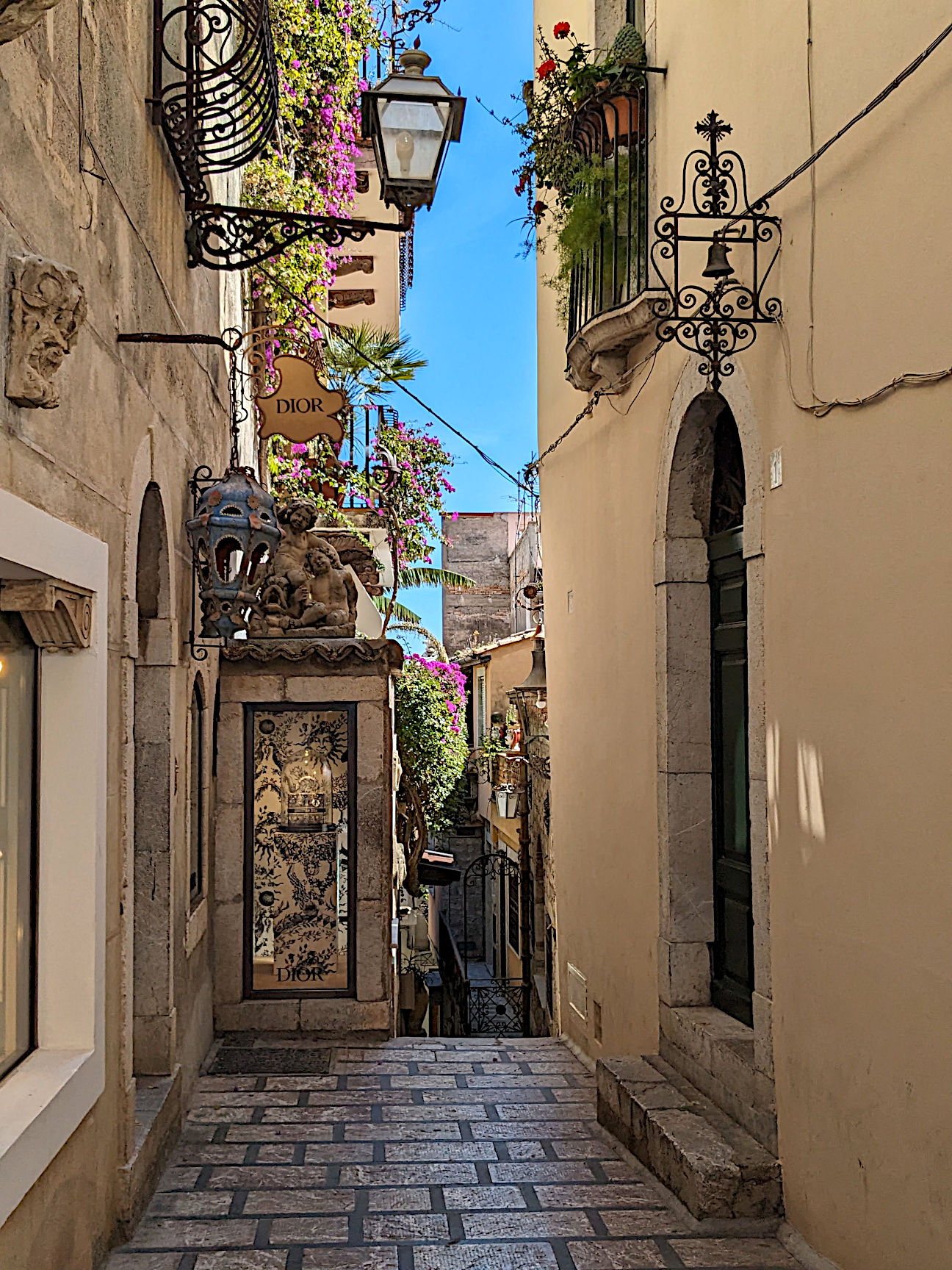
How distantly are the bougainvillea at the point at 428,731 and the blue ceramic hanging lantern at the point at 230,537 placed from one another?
10.2 m

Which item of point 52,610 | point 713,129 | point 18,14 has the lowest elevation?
point 52,610

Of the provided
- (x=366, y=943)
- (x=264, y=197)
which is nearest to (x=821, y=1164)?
(x=366, y=943)

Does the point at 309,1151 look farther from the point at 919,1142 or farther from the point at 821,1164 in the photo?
the point at 919,1142

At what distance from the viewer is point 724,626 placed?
6.94 metres

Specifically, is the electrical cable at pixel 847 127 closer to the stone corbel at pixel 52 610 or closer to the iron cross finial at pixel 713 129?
the iron cross finial at pixel 713 129

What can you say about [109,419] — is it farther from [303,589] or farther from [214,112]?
[303,589]

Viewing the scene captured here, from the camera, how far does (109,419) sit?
4801mm

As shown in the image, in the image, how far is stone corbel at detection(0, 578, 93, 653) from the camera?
12.2 feet

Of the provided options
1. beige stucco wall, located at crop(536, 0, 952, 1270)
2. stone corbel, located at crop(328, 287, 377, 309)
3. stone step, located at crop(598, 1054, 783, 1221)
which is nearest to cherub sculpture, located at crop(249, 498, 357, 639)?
beige stucco wall, located at crop(536, 0, 952, 1270)

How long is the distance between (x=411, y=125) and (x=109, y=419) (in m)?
2.00

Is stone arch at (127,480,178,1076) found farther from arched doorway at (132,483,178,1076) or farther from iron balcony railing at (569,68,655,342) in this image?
iron balcony railing at (569,68,655,342)

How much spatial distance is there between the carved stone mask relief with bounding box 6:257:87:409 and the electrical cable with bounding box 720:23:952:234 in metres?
2.69

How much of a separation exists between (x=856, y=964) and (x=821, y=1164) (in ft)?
2.80

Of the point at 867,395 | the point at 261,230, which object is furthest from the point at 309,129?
the point at 867,395
